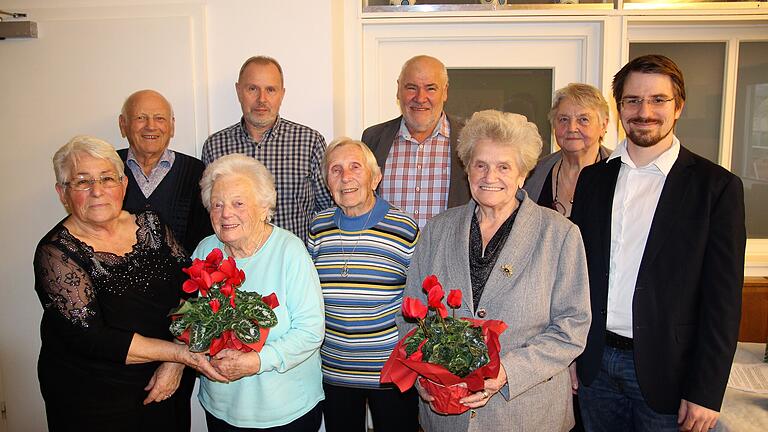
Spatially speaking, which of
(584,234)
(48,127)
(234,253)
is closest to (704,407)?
(584,234)

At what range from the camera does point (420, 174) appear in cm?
278

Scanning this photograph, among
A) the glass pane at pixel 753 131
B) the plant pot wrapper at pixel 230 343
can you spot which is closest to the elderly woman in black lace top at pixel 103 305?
the plant pot wrapper at pixel 230 343

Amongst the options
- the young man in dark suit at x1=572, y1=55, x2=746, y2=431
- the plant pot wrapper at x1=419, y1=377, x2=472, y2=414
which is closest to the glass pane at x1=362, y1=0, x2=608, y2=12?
the young man in dark suit at x1=572, y1=55, x2=746, y2=431

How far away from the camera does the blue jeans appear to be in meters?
1.84

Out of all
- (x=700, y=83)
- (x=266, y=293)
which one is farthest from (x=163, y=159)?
(x=700, y=83)

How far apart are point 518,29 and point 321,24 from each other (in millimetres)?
1284

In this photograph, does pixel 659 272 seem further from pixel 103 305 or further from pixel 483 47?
pixel 483 47

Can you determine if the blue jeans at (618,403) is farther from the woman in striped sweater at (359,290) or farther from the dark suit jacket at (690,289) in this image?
the woman in striped sweater at (359,290)

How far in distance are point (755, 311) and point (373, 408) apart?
2.71 m

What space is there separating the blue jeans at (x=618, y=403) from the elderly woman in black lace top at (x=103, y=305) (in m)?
1.43

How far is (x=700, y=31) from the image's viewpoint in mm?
3402

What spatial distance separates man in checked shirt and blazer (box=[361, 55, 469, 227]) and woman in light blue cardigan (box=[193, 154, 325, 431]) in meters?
0.96

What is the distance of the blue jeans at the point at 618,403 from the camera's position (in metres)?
1.84

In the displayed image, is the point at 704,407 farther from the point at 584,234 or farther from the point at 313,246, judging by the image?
the point at 313,246
